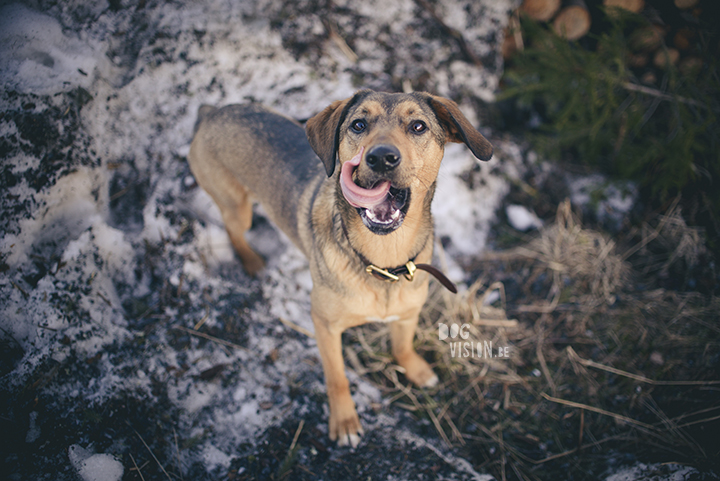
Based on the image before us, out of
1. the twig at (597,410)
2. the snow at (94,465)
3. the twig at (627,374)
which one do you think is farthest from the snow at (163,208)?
the twig at (627,374)

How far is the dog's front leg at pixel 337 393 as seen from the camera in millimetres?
2459

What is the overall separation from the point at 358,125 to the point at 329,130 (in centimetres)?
18

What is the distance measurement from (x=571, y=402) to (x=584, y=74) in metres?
3.20

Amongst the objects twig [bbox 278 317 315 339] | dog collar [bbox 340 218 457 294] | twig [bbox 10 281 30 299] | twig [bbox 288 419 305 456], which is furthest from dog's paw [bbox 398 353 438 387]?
twig [bbox 10 281 30 299]

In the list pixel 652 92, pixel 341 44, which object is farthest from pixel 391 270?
pixel 652 92

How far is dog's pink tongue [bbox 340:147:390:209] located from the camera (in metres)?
1.71

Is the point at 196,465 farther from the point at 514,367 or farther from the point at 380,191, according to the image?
the point at 514,367

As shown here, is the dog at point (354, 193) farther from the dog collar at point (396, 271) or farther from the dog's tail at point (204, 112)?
the dog's tail at point (204, 112)

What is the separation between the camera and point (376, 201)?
1.73 metres

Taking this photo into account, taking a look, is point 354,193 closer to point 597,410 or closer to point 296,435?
point 296,435

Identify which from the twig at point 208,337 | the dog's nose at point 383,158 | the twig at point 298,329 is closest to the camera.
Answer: the dog's nose at point 383,158

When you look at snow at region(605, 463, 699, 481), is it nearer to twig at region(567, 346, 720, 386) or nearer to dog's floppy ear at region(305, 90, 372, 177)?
twig at region(567, 346, 720, 386)

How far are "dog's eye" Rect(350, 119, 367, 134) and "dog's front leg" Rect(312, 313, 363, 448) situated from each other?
131 centimetres

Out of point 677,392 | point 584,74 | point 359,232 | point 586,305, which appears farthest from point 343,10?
point 677,392
